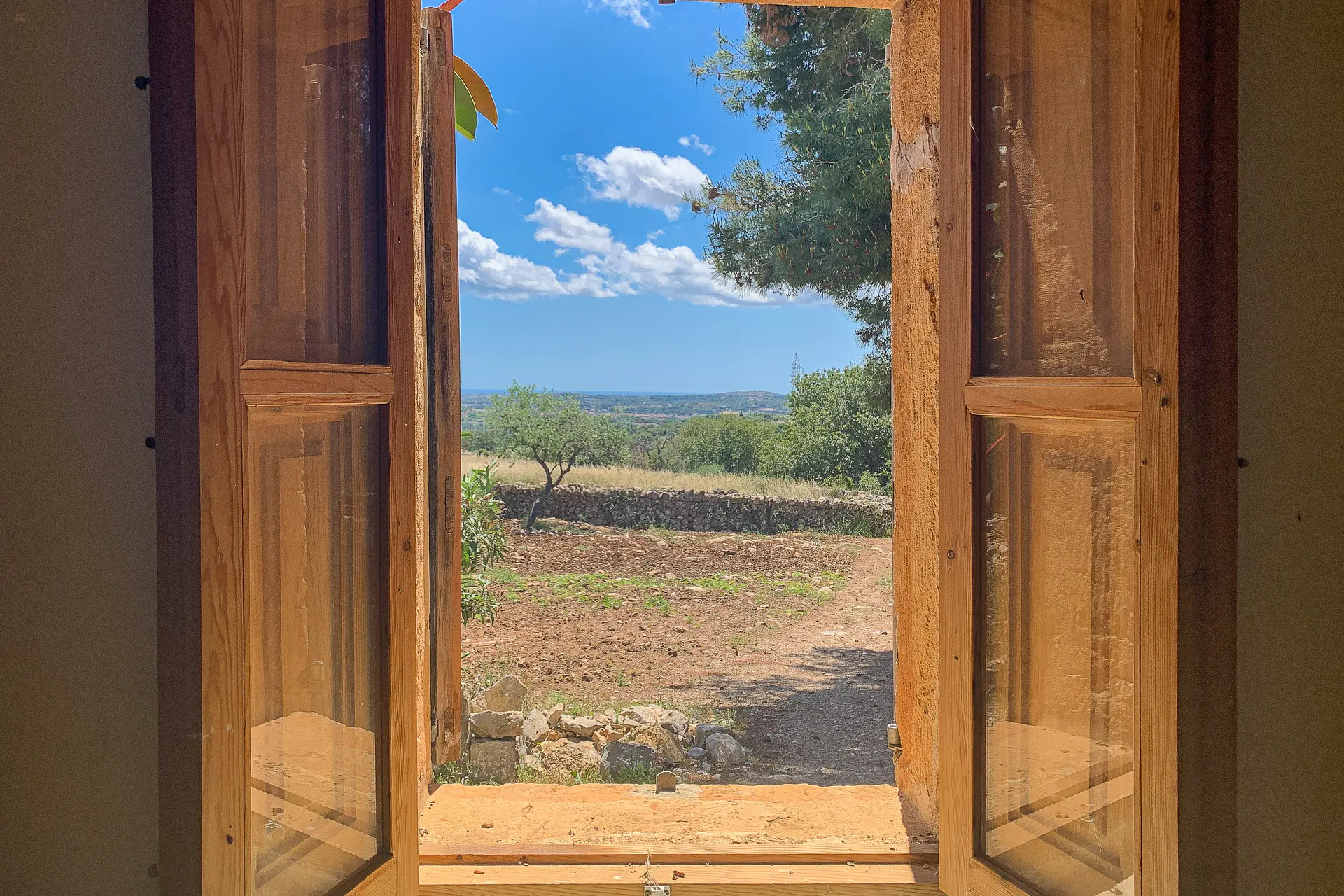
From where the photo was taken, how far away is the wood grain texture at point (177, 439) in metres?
1.04

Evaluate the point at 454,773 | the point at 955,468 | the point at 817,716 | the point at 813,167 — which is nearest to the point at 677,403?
the point at 813,167

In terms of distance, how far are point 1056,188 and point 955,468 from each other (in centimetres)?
51

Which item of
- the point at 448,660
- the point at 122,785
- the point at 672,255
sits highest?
the point at 672,255

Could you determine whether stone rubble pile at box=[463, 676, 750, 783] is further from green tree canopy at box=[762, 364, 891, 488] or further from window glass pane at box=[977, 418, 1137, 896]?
green tree canopy at box=[762, 364, 891, 488]

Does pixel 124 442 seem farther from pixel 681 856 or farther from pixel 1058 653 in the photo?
pixel 1058 653

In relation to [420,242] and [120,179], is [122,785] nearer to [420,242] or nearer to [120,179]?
[120,179]

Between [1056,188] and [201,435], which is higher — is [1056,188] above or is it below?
above

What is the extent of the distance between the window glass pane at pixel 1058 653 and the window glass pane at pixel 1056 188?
150 mm

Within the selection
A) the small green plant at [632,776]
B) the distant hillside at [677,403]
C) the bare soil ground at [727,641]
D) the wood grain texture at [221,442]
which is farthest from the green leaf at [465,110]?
the distant hillside at [677,403]

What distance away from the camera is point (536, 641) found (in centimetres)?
579

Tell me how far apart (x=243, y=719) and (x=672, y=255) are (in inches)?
3301

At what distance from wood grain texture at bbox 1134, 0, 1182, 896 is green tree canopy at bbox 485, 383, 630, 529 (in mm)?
11200

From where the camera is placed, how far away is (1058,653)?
1.37 m

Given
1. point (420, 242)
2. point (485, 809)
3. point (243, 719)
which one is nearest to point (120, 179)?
point (243, 719)
